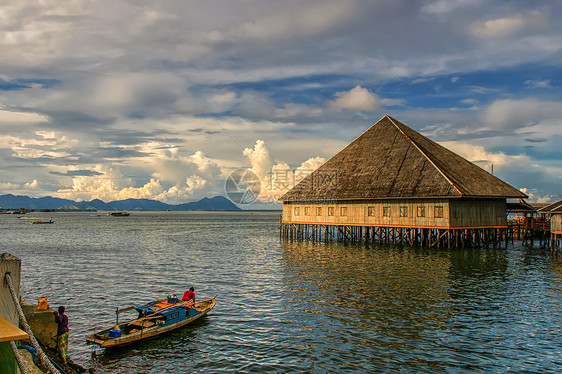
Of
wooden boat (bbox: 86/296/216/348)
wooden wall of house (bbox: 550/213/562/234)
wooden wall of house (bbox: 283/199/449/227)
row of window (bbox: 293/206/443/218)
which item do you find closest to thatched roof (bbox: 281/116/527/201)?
wooden wall of house (bbox: 283/199/449/227)

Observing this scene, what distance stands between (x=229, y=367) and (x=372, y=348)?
5540 mm

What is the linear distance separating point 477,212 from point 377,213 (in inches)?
438

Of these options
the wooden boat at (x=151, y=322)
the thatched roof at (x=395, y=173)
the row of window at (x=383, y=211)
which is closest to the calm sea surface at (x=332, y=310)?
the wooden boat at (x=151, y=322)

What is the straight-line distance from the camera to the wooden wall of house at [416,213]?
44750 mm

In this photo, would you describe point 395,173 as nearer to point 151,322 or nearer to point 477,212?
point 477,212

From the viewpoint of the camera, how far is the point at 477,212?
4678 cm

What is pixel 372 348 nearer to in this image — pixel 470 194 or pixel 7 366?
pixel 7 366

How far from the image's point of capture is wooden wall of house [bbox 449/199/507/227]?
4456 centimetres

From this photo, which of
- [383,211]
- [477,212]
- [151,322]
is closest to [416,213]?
[383,211]

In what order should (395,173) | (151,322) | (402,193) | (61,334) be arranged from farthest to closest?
1. (395,173)
2. (402,193)
3. (151,322)
4. (61,334)

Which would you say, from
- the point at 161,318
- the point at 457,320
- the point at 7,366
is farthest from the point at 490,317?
the point at 7,366

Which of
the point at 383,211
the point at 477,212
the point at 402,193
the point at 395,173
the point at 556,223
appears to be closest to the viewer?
the point at 556,223

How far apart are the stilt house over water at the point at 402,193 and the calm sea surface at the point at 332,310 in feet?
21.6

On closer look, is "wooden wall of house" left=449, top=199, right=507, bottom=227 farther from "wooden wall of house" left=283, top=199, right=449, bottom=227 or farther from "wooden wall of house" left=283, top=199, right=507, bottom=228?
"wooden wall of house" left=283, top=199, right=449, bottom=227
